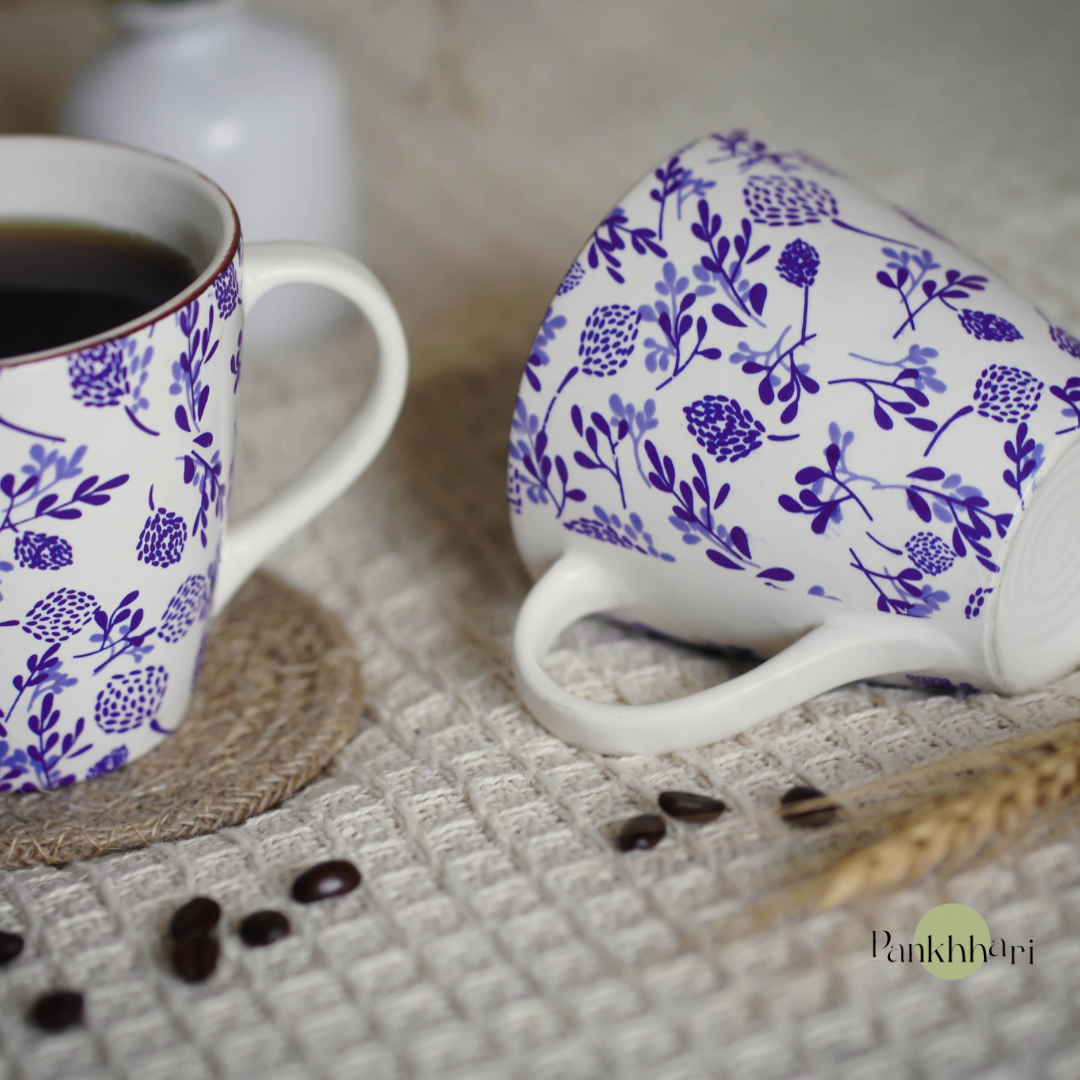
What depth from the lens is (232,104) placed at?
966 mm

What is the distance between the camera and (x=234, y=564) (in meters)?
0.71

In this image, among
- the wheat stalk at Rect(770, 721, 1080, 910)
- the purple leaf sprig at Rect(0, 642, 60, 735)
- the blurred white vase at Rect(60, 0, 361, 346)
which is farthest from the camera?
the blurred white vase at Rect(60, 0, 361, 346)

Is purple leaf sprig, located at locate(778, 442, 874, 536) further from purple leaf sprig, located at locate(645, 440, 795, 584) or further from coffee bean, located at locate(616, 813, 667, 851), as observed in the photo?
coffee bean, located at locate(616, 813, 667, 851)

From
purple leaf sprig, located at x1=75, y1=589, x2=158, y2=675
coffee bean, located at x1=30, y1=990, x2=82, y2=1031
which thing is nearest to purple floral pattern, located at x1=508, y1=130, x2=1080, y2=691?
purple leaf sprig, located at x1=75, y1=589, x2=158, y2=675

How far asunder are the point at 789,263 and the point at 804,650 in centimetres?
18

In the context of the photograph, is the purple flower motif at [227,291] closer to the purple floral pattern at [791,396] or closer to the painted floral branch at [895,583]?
the purple floral pattern at [791,396]

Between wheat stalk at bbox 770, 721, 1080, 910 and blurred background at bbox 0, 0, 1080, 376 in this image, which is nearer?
wheat stalk at bbox 770, 721, 1080, 910

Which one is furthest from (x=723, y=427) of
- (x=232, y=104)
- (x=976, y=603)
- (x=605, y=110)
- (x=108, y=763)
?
(x=605, y=110)

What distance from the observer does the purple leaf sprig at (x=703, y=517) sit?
2.00ft

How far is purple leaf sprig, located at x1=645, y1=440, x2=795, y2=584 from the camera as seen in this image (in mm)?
611

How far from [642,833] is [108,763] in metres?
0.28

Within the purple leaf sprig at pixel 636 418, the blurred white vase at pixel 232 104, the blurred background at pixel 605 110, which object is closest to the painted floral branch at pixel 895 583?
the purple leaf sprig at pixel 636 418

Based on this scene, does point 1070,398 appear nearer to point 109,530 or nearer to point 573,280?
point 573,280

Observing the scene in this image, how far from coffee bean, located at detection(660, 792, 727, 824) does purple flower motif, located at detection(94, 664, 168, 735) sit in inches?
10.5
